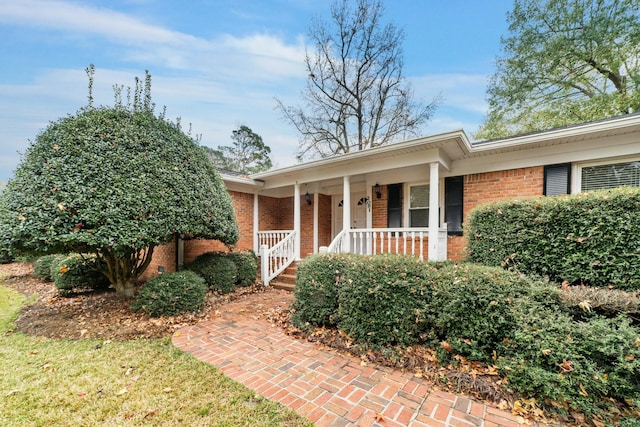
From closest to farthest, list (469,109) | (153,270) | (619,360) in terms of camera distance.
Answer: (619,360), (153,270), (469,109)

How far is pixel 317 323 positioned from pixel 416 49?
47.8 ft

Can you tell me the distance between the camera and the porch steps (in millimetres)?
7172

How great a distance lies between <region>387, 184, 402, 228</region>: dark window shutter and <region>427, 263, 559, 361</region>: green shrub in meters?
3.71

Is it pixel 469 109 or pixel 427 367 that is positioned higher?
pixel 469 109

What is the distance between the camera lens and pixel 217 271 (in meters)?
6.49

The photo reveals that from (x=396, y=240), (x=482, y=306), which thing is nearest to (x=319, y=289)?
(x=396, y=240)

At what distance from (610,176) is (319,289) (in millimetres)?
6058

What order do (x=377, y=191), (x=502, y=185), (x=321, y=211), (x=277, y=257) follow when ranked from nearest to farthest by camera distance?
(x=502, y=185) < (x=377, y=191) < (x=277, y=257) < (x=321, y=211)

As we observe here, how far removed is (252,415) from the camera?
94.0 inches

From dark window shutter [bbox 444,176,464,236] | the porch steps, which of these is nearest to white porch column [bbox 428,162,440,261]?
dark window shutter [bbox 444,176,464,236]

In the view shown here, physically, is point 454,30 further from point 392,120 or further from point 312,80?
point 312,80

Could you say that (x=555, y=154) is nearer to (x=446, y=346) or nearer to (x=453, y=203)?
(x=453, y=203)

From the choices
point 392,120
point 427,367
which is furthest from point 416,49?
point 427,367

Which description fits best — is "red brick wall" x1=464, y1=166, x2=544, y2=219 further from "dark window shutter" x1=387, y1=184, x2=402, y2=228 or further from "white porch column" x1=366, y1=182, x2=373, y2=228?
"white porch column" x1=366, y1=182, x2=373, y2=228
